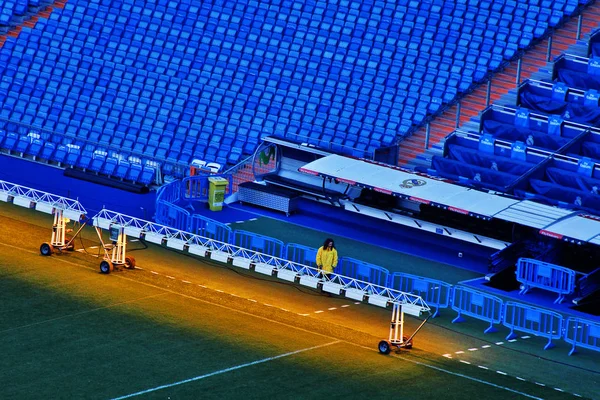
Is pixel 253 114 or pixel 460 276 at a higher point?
pixel 253 114

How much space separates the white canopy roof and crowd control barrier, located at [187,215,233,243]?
381 cm

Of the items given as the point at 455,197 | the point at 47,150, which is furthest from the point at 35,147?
the point at 455,197

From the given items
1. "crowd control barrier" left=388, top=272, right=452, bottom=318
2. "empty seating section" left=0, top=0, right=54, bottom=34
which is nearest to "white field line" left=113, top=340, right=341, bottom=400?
"crowd control barrier" left=388, top=272, right=452, bottom=318

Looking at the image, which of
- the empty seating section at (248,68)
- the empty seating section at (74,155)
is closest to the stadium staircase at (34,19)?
the empty seating section at (248,68)

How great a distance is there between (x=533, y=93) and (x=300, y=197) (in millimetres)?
8581

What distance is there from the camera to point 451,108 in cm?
4931

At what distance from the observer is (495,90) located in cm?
4944

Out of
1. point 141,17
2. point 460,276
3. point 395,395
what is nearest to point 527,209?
point 460,276

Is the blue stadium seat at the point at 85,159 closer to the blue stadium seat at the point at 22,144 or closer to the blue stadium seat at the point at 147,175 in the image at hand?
the blue stadium seat at the point at 147,175

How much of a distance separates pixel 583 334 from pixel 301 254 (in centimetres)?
909

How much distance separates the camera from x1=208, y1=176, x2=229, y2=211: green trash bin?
156 ft

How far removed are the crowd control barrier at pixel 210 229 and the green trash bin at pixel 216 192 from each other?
3.13 m

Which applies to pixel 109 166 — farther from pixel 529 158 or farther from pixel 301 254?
pixel 529 158

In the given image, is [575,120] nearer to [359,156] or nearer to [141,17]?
[359,156]
